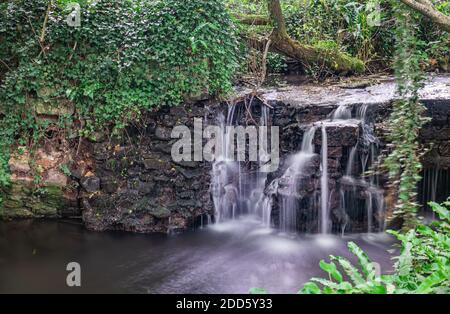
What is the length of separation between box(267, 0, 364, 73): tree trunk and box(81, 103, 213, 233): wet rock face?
3.46 meters

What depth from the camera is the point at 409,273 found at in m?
3.72

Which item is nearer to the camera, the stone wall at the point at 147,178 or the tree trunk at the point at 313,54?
the stone wall at the point at 147,178

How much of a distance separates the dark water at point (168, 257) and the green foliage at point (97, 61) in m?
1.78

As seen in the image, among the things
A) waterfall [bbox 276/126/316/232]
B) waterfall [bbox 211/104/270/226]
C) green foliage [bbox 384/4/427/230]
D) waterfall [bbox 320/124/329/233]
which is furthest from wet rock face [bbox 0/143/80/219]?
green foliage [bbox 384/4/427/230]

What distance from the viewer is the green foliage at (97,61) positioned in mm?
7211

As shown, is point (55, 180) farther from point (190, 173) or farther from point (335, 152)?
point (335, 152)

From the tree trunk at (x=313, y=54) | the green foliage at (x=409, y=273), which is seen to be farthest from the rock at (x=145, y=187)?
the tree trunk at (x=313, y=54)

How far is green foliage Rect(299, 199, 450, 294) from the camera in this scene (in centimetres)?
320

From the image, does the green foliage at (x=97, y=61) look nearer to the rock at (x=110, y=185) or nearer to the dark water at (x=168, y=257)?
the rock at (x=110, y=185)

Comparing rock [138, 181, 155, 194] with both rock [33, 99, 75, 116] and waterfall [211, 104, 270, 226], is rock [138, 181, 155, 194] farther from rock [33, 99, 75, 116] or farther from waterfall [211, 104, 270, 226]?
rock [33, 99, 75, 116]

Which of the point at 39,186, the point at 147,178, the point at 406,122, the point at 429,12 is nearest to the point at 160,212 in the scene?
the point at 147,178

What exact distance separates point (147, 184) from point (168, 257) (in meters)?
1.64

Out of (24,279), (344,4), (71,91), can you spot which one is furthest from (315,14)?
(24,279)
